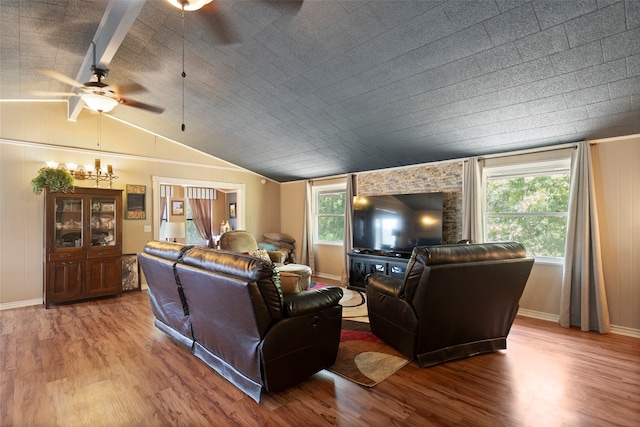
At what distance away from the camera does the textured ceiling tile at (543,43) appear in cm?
244

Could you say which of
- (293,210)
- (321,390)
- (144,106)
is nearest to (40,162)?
(144,106)

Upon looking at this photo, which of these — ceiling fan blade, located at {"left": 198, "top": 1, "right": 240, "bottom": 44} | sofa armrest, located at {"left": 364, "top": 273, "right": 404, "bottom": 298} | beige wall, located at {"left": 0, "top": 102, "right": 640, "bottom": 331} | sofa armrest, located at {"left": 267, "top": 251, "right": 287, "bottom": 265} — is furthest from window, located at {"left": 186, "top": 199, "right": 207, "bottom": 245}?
sofa armrest, located at {"left": 364, "top": 273, "right": 404, "bottom": 298}

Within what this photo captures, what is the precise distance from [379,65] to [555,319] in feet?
12.9

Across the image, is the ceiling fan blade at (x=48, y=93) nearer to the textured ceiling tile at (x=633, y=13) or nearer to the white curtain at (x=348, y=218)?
the white curtain at (x=348, y=218)

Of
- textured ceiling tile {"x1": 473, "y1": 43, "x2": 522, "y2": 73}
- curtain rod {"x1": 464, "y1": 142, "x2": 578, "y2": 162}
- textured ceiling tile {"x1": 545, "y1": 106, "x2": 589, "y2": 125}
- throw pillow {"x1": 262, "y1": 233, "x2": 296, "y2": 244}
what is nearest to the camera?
textured ceiling tile {"x1": 473, "y1": 43, "x2": 522, "y2": 73}

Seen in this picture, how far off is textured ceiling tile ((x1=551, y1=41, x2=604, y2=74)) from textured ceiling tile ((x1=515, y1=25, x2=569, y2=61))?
89mm

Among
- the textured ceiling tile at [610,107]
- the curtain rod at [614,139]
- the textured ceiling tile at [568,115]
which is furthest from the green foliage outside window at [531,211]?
the textured ceiling tile at [610,107]

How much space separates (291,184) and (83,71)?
15.4 ft

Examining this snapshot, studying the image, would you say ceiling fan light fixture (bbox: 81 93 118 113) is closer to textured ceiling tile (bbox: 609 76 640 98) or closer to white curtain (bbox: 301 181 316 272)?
white curtain (bbox: 301 181 316 272)

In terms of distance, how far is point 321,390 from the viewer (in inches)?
94.9

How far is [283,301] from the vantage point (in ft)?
7.70

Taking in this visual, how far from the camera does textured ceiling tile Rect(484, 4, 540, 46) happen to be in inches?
91.6

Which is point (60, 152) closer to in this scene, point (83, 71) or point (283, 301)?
point (83, 71)

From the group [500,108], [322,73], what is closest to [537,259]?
[500,108]
